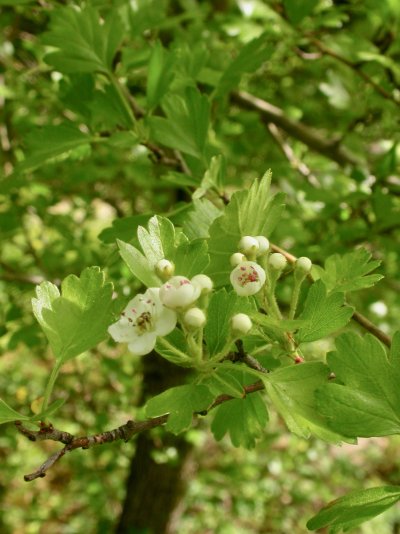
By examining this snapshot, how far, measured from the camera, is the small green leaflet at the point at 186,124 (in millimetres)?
833

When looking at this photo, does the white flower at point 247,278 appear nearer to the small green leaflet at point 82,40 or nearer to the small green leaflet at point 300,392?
the small green leaflet at point 300,392

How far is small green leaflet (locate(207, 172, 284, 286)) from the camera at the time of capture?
0.59 meters

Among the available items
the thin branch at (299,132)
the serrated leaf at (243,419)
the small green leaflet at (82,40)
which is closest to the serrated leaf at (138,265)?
the serrated leaf at (243,419)

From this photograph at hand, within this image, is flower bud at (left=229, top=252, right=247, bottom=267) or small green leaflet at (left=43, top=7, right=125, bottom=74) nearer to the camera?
flower bud at (left=229, top=252, right=247, bottom=267)

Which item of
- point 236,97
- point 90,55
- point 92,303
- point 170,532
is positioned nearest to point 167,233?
point 92,303

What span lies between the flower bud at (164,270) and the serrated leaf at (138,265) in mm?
15

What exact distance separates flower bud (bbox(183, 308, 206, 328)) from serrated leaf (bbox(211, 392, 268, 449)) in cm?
23

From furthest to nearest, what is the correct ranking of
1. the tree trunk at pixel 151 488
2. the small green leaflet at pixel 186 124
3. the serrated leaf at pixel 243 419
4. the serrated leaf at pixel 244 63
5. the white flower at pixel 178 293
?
the tree trunk at pixel 151 488, the serrated leaf at pixel 244 63, the small green leaflet at pixel 186 124, the serrated leaf at pixel 243 419, the white flower at pixel 178 293

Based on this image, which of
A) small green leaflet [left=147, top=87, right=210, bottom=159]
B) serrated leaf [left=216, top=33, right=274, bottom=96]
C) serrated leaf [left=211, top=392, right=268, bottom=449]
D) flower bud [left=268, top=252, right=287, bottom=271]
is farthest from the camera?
serrated leaf [left=216, top=33, right=274, bottom=96]

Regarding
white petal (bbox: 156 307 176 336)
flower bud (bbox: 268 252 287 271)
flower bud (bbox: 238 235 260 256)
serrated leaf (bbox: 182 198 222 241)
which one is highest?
flower bud (bbox: 238 235 260 256)

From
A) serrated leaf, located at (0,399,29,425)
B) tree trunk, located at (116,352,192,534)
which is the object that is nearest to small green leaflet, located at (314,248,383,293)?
serrated leaf, located at (0,399,29,425)

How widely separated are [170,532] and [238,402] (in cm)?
188

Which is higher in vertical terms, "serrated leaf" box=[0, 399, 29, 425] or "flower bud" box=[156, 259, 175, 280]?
A: "flower bud" box=[156, 259, 175, 280]

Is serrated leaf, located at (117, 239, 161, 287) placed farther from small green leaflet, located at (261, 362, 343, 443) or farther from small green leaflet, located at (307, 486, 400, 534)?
small green leaflet, located at (307, 486, 400, 534)
